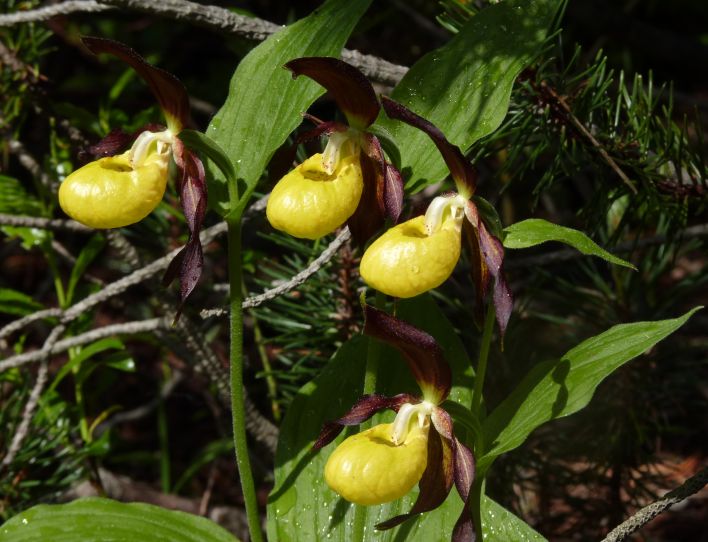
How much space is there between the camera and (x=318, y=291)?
5.40 feet

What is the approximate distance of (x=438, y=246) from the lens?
1.10m

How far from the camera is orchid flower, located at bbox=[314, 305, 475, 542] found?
106cm

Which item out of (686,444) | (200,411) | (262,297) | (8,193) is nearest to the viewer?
(262,297)

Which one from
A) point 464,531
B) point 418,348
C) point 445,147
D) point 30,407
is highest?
point 445,147

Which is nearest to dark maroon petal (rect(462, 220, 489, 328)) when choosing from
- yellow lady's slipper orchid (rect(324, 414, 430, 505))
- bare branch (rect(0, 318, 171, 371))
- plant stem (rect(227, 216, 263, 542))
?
yellow lady's slipper orchid (rect(324, 414, 430, 505))

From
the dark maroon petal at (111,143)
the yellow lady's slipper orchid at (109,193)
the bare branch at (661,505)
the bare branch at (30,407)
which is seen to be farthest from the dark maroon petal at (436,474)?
the bare branch at (30,407)

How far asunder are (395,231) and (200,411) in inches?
58.3

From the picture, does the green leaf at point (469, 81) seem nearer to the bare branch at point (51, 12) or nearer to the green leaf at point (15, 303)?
the bare branch at point (51, 12)

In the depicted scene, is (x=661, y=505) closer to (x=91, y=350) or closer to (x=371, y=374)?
(x=371, y=374)

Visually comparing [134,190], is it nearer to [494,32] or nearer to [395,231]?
[395,231]

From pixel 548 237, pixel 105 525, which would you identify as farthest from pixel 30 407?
pixel 548 237

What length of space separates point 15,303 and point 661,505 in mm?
1269

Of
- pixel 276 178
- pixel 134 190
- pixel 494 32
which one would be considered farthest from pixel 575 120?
pixel 134 190

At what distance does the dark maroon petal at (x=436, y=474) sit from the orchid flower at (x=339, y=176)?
0.31 m
